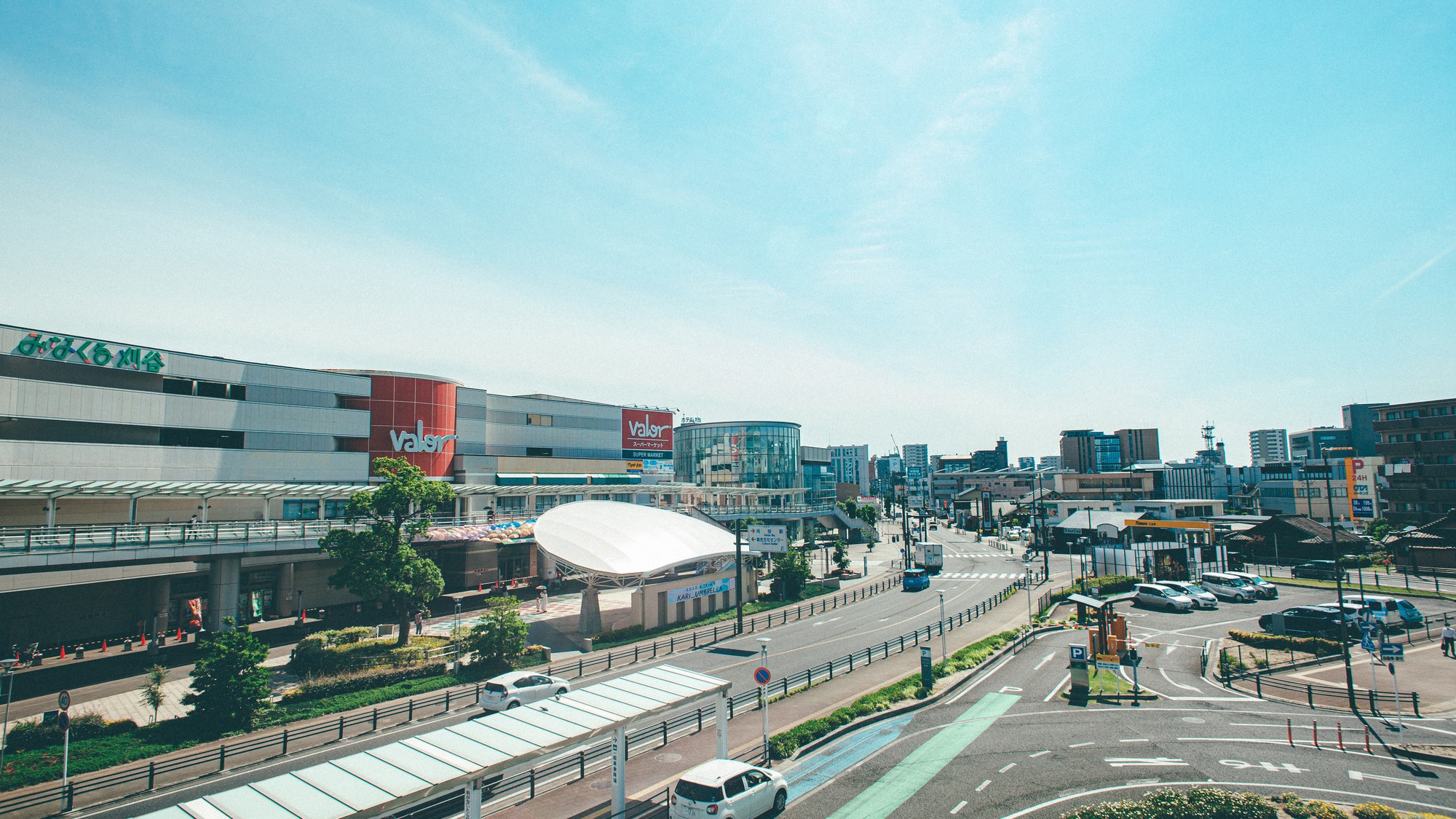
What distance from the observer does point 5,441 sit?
1473 inches

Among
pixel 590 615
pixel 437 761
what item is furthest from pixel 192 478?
pixel 437 761

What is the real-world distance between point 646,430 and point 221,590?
50.0 metres

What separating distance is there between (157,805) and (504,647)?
14395mm

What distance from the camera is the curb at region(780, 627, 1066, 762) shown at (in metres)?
21.8

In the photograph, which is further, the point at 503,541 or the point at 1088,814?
the point at 503,541

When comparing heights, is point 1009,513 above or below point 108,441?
below

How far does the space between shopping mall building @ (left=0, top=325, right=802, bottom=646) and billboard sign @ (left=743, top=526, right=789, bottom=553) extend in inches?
819

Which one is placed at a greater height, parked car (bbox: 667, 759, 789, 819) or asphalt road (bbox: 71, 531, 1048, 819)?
parked car (bbox: 667, 759, 789, 819)

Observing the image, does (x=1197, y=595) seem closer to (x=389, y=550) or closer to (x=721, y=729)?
(x=721, y=729)

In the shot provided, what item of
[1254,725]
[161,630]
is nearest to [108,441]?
[161,630]

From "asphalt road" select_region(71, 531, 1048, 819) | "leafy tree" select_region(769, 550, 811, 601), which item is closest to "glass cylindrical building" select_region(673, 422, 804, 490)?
"asphalt road" select_region(71, 531, 1048, 819)

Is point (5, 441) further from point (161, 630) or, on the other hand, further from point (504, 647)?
point (504, 647)

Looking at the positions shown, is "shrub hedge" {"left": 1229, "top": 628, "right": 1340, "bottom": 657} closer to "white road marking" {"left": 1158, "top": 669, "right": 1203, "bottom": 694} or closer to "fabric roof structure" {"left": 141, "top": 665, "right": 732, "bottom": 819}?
"white road marking" {"left": 1158, "top": 669, "right": 1203, "bottom": 694}

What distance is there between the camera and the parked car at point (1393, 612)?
37562 mm
